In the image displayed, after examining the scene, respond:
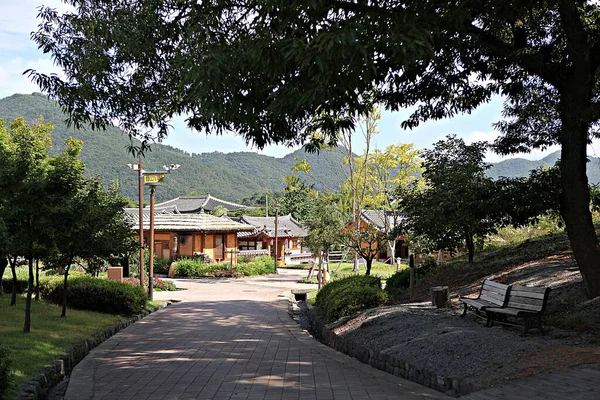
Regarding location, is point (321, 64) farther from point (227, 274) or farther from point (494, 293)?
point (227, 274)

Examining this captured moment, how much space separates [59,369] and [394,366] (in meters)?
4.92

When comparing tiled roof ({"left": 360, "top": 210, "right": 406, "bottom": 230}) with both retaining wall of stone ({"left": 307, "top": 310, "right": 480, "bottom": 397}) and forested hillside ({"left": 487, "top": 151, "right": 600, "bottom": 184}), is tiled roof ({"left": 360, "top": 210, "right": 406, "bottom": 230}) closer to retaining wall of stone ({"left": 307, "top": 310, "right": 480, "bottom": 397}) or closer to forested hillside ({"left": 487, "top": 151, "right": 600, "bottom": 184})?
forested hillside ({"left": 487, "top": 151, "right": 600, "bottom": 184})

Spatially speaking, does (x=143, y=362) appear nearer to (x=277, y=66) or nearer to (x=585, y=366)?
(x=277, y=66)

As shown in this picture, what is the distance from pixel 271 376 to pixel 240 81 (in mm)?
3852

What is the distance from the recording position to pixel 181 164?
138875 mm

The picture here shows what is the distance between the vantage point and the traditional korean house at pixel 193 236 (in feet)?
139

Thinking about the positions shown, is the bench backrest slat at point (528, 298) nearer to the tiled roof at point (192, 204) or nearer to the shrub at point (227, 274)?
the shrub at point (227, 274)

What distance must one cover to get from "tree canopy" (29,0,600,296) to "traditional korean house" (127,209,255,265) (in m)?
32.3

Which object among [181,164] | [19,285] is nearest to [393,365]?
[19,285]

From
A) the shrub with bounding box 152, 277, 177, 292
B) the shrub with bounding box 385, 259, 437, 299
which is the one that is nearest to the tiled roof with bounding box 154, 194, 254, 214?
the shrub with bounding box 152, 277, 177, 292

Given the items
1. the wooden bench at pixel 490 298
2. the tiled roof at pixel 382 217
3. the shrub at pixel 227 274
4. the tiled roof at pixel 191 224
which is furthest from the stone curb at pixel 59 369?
the tiled roof at pixel 191 224

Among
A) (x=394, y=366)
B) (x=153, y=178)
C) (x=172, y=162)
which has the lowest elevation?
(x=394, y=366)

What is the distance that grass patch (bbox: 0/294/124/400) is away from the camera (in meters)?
8.38

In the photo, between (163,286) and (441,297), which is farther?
(163,286)
